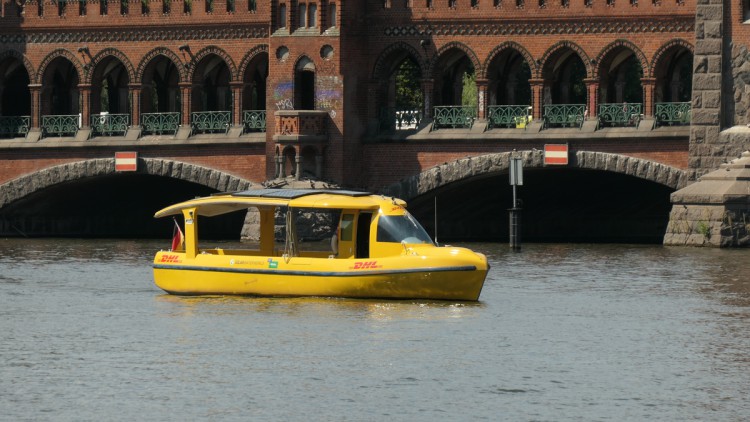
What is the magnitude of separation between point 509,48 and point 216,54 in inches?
393

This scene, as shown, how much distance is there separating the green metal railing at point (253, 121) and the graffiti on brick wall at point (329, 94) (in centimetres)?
302

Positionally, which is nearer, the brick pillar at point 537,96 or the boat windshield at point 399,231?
the boat windshield at point 399,231

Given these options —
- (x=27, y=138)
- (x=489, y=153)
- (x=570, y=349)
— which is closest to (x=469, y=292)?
(x=570, y=349)

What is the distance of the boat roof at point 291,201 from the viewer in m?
36.3

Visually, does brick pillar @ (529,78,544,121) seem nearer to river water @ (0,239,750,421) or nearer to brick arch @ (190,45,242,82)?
brick arch @ (190,45,242,82)

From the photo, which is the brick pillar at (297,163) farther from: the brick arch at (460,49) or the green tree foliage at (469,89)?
the green tree foliage at (469,89)

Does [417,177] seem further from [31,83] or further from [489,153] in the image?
[31,83]

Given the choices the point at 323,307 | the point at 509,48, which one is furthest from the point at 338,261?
the point at 509,48

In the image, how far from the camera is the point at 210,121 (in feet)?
196

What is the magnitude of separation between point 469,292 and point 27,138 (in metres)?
30.1

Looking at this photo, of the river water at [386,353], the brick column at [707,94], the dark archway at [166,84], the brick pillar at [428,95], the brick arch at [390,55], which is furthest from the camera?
the dark archway at [166,84]

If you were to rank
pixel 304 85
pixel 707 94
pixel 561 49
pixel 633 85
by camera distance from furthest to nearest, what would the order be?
pixel 633 85, pixel 304 85, pixel 561 49, pixel 707 94

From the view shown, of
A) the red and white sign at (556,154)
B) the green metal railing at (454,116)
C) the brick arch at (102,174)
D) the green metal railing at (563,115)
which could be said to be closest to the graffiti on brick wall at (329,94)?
the green metal railing at (454,116)

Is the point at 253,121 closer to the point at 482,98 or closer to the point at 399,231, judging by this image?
the point at 482,98
